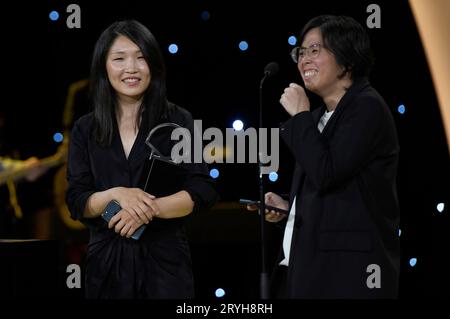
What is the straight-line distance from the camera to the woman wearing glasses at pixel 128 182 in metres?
2.07

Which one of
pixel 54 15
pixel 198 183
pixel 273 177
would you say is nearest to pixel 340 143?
pixel 198 183

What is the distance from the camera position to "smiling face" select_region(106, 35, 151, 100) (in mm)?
2143

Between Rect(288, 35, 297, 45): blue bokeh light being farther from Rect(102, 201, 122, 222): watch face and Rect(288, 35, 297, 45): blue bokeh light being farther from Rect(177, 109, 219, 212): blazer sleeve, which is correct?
Rect(102, 201, 122, 222): watch face

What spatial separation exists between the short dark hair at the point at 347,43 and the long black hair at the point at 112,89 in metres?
0.49

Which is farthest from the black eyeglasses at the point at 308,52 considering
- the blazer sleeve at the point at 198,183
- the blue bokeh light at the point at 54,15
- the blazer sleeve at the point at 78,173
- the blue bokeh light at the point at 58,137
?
the blue bokeh light at the point at 58,137

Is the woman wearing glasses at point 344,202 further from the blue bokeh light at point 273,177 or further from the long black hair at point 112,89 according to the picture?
the blue bokeh light at point 273,177

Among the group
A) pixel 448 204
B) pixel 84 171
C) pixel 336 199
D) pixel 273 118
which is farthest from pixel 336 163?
pixel 448 204

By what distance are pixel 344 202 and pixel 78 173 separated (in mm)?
769

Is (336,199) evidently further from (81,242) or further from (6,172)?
(6,172)

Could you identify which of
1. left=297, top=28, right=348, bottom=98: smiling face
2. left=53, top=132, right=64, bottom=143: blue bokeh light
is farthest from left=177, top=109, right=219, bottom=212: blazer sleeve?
left=53, top=132, right=64, bottom=143: blue bokeh light

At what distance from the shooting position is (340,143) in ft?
6.33

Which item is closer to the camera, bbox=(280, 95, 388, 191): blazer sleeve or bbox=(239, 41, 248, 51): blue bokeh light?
bbox=(280, 95, 388, 191): blazer sleeve

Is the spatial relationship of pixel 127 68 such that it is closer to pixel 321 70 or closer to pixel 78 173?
pixel 78 173

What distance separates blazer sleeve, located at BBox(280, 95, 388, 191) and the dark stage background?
3.91 feet
